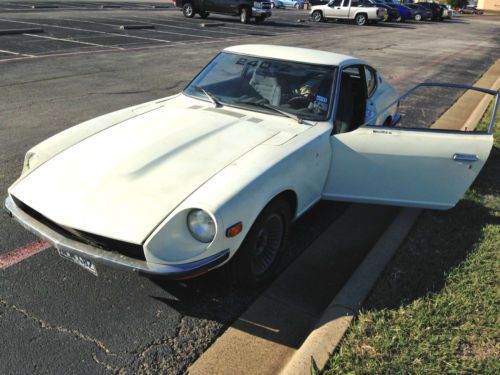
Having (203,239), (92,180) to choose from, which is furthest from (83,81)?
(203,239)

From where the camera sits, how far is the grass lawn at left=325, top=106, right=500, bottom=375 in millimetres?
2701

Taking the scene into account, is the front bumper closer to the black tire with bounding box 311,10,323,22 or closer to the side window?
the black tire with bounding box 311,10,323,22

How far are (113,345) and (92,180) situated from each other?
1.07 meters

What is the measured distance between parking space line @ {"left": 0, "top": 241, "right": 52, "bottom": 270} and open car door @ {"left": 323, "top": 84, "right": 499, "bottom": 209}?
2403mm

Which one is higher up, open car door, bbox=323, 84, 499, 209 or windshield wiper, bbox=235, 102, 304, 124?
windshield wiper, bbox=235, 102, 304, 124

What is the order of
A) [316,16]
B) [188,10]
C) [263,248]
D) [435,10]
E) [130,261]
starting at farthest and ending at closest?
[435,10] → [316,16] → [188,10] → [263,248] → [130,261]

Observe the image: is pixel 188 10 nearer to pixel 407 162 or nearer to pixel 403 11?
pixel 403 11

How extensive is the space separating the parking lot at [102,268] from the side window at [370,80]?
132cm

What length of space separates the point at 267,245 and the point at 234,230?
0.67 meters

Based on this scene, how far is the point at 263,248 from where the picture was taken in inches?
133

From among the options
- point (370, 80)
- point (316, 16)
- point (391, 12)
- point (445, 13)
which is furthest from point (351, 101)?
point (445, 13)

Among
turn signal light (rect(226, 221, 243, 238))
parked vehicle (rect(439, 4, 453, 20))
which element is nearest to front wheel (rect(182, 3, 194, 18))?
turn signal light (rect(226, 221, 243, 238))

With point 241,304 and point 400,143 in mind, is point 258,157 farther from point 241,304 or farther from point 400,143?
point 400,143

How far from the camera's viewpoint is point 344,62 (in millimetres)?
4352
